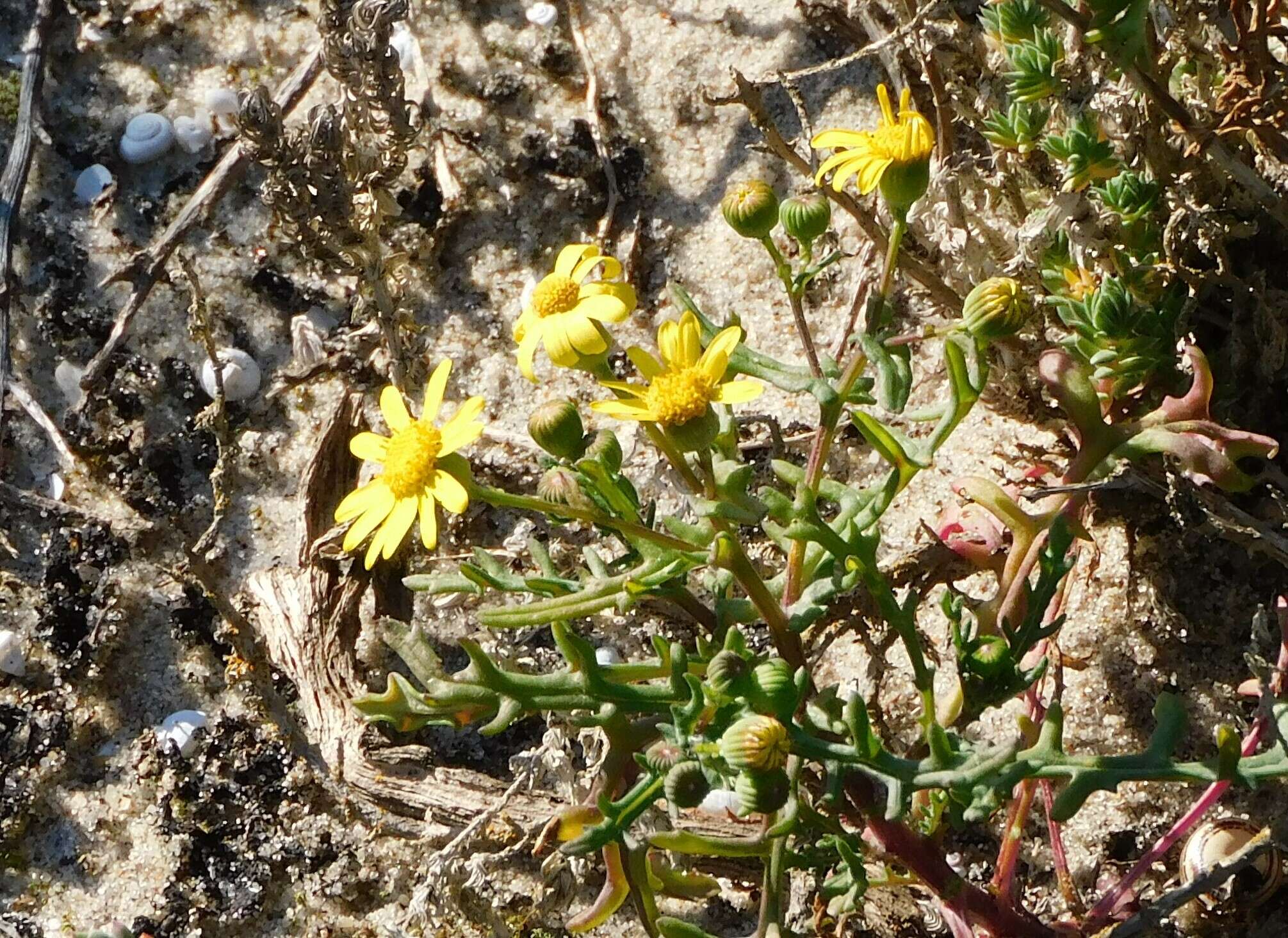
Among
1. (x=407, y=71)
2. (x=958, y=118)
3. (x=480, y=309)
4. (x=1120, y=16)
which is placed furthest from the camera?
(x=407, y=71)

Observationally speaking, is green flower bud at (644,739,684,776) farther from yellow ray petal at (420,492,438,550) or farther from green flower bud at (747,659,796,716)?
yellow ray petal at (420,492,438,550)

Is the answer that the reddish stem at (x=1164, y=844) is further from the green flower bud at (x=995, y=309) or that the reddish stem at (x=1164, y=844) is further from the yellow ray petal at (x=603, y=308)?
the yellow ray petal at (x=603, y=308)

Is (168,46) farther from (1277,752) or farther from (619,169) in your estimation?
(1277,752)

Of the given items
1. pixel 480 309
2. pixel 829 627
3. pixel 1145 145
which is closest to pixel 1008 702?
pixel 829 627

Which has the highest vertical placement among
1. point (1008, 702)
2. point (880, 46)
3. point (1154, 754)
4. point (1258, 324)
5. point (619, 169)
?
point (880, 46)

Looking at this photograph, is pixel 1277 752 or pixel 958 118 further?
pixel 958 118

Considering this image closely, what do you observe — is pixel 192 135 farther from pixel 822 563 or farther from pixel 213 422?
pixel 822 563

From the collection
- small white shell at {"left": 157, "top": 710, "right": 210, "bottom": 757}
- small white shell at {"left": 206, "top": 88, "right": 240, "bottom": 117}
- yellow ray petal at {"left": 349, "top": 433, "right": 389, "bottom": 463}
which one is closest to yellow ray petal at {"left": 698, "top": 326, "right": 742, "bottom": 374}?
yellow ray petal at {"left": 349, "top": 433, "right": 389, "bottom": 463}
